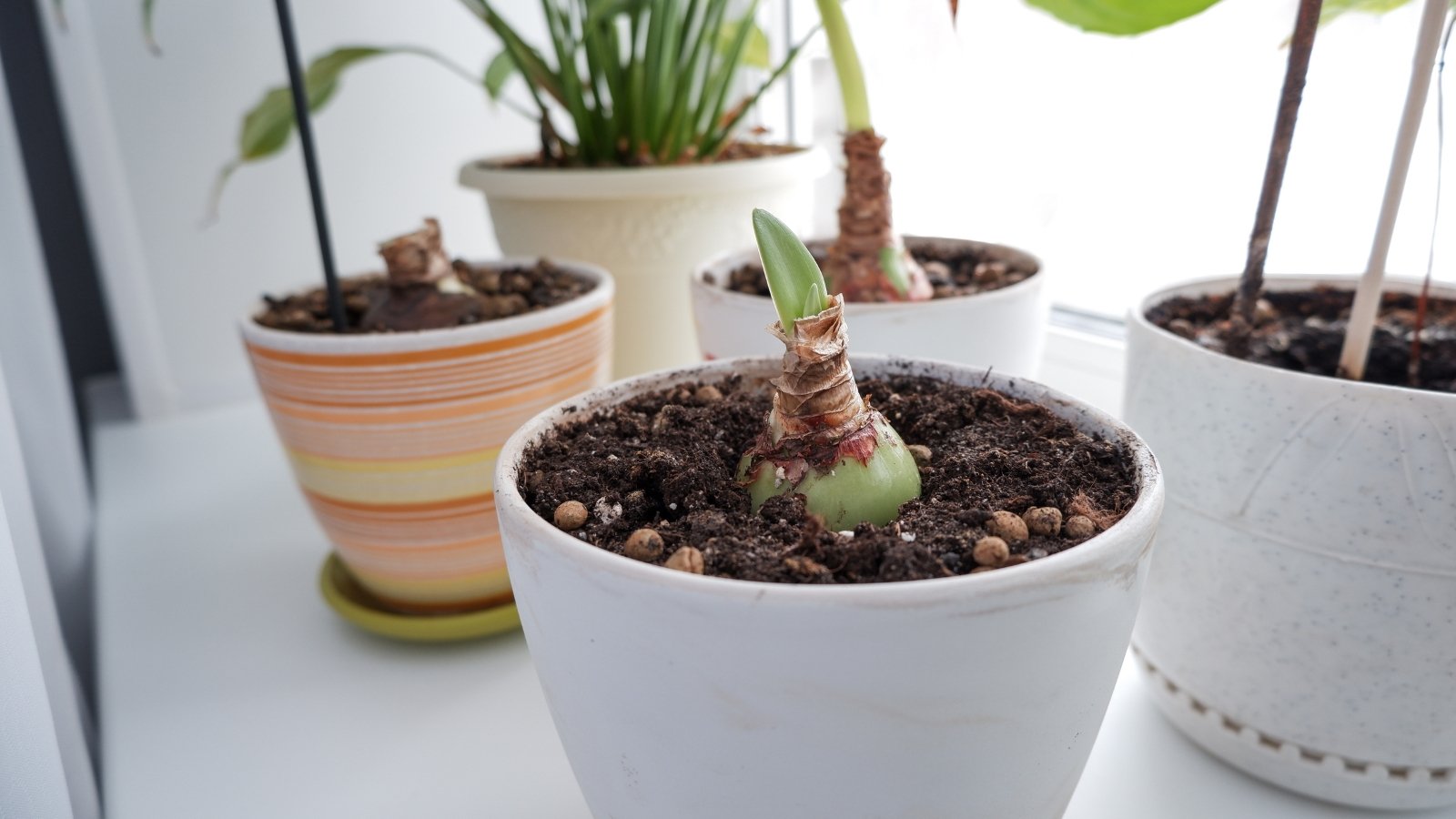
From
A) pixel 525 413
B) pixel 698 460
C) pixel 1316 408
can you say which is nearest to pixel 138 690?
pixel 525 413

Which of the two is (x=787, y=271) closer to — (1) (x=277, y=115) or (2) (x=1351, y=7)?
(2) (x=1351, y=7)

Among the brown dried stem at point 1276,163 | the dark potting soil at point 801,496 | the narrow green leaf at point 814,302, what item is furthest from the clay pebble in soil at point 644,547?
the brown dried stem at point 1276,163

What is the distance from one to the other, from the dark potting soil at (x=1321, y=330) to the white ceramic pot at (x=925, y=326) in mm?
80

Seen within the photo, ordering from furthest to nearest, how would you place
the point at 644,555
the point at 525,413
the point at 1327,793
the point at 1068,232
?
1. the point at 1068,232
2. the point at 525,413
3. the point at 1327,793
4. the point at 644,555

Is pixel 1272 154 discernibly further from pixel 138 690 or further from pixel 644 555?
pixel 138 690

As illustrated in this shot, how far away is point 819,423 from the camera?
1.25 ft

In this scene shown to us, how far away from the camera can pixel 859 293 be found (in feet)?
2.00

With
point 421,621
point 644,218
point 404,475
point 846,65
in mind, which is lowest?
point 421,621

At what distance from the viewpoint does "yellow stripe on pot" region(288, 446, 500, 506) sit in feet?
1.81

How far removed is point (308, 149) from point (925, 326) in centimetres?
38

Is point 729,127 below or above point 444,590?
above

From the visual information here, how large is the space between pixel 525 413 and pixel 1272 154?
1.36ft

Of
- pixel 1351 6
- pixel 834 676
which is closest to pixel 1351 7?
pixel 1351 6

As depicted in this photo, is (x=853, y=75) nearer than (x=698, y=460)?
No
